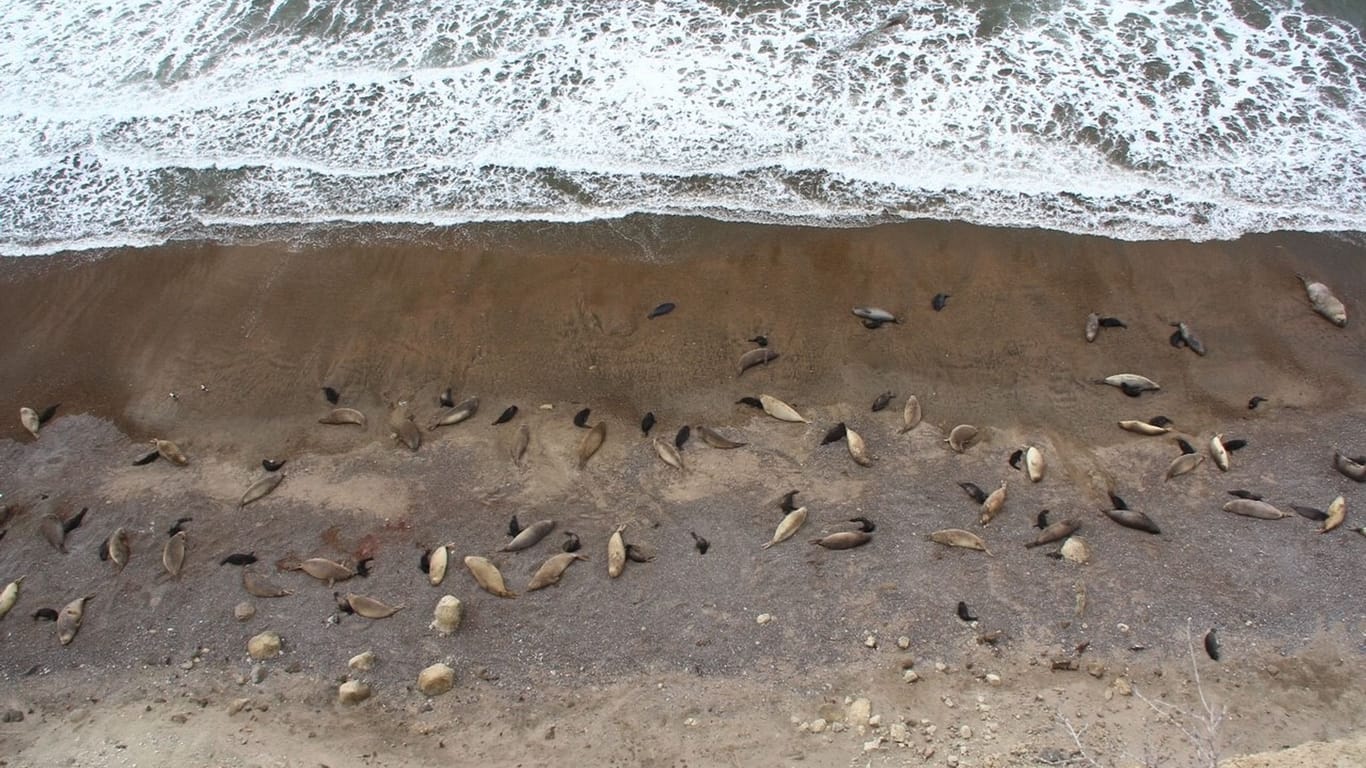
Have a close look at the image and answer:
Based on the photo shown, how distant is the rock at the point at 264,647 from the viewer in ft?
20.4

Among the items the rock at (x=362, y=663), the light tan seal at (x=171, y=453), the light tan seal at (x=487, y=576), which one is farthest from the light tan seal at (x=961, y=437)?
the light tan seal at (x=171, y=453)

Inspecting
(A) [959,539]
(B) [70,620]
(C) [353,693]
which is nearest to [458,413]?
(C) [353,693]

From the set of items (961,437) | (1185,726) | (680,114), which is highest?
(680,114)

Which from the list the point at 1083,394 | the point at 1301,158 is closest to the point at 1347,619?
the point at 1083,394

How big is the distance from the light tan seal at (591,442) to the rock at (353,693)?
2.32 metres

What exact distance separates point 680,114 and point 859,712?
23.0 ft

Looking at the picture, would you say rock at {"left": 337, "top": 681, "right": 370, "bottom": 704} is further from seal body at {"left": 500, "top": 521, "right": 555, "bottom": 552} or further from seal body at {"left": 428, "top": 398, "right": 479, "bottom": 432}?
seal body at {"left": 428, "top": 398, "right": 479, "bottom": 432}

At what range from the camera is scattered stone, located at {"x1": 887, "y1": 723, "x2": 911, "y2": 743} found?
5.49 metres

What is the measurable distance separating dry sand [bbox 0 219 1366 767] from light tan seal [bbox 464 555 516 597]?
0.33 ft

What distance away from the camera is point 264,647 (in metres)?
6.23

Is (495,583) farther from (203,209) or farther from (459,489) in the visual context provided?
(203,209)

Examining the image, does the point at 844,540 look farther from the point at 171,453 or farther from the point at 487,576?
the point at 171,453

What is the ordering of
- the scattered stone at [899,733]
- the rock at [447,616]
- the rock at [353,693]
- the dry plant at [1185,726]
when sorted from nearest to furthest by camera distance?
the dry plant at [1185,726], the scattered stone at [899,733], the rock at [353,693], the rock at [447,616]

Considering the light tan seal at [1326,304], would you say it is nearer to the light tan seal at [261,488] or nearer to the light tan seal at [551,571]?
the light tan seal at [551,571]
